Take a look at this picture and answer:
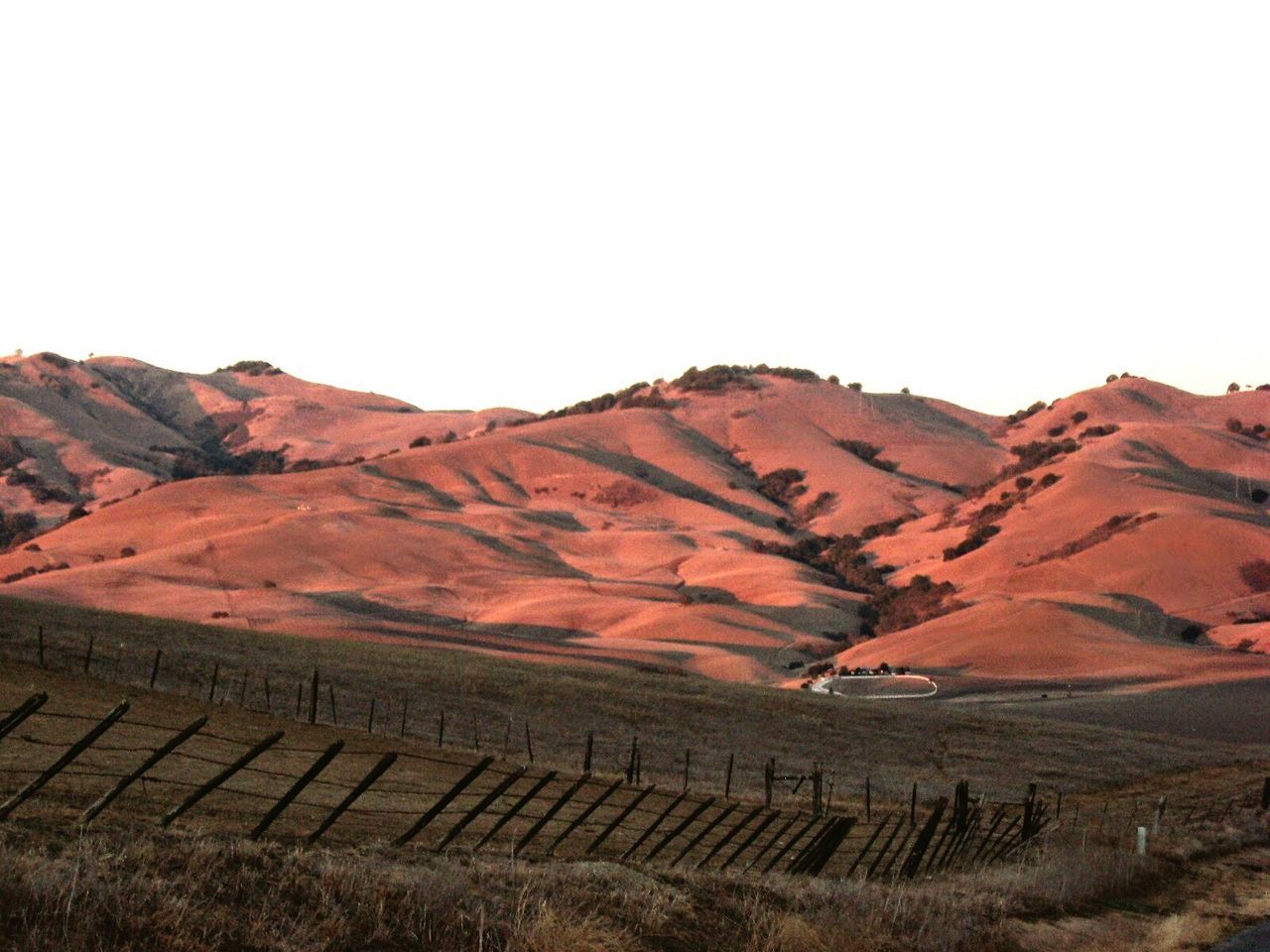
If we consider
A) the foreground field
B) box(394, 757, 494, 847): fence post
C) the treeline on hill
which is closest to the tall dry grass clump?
box(394, 757, 494, 847): fence post

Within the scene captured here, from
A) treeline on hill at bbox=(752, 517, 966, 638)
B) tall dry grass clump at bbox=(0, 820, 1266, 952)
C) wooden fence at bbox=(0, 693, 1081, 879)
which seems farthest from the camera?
treeline on hill at bbox=(752, 517, 966, 638)

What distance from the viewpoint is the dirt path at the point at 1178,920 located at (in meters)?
20.5

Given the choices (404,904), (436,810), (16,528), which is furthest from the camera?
(16,528)

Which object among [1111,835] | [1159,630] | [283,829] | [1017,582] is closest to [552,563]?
[1017,582]

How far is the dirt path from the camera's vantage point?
807 inches

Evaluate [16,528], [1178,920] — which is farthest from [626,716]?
[16,528]

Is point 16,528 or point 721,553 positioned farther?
point 16,528

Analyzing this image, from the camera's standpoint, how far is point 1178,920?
21.8m

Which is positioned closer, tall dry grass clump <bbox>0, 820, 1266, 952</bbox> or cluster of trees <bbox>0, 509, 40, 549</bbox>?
tall dry grass clump <bbox>0, 820, 1266, 952</bbox>

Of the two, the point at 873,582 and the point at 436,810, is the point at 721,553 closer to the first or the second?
the point at 873,582

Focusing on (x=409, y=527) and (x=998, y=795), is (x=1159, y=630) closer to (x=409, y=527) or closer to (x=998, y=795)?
(x=998, y=795)

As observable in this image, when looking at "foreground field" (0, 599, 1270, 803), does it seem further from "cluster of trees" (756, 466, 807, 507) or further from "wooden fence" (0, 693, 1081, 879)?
"cluster of trees" (756, 466, 807, 507)

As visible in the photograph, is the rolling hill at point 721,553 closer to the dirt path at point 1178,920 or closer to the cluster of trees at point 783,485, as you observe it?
the cluster of trees at point 783,485

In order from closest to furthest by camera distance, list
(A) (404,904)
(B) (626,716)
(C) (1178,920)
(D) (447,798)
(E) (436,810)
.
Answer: (A) (404,904)
(D) (447,798)
(E) (436,810)
(C) (1178,920)
(B) (626,716)
